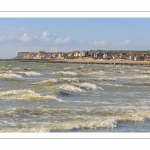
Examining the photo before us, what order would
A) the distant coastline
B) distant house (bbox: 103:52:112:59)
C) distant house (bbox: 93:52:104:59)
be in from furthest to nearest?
distant house (bbox: 103:52:112:59), distant house (bbox: 93:52:104:59), the distant coastline

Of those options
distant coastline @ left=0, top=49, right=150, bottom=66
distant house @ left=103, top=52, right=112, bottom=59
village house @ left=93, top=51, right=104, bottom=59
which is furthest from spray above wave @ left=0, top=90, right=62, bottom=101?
distant house @ left=103, top=52, right=112, bottom=59

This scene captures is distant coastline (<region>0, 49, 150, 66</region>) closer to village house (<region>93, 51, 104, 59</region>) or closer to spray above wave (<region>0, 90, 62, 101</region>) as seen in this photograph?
village house (<region>93, 51, 104, 59</region>)

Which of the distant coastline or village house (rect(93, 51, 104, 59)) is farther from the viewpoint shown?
village house (rect(93, 51, 104, 59))

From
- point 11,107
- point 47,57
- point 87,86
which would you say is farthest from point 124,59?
point 11,107

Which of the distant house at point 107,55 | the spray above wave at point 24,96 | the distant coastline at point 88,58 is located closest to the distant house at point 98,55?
the distant coastline at point 88,58

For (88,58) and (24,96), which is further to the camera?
(88,58)

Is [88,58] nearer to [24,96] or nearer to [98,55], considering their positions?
[98,55]

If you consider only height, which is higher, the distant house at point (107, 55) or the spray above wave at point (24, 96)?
the distant house at point (107, 55)

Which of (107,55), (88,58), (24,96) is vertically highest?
(107,55)

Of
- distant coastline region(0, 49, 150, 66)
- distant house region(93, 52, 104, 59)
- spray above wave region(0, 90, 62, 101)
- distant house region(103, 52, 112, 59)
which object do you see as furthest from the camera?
distant house region(103, 52, 112, 59)

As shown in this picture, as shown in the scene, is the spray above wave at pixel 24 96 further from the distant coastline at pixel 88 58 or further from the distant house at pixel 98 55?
the distant house at pixel 98 55

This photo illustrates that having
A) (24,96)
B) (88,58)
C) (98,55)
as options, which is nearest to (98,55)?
(98,55)
